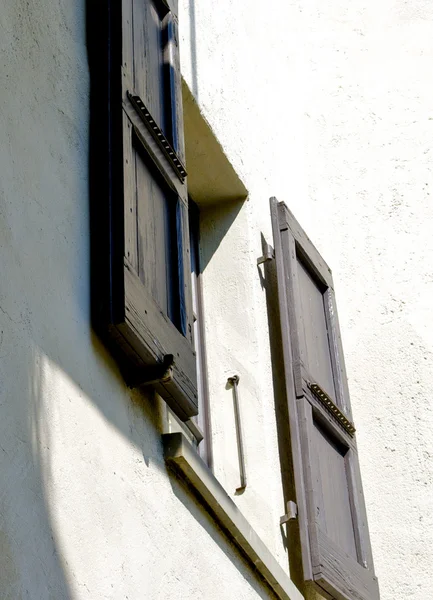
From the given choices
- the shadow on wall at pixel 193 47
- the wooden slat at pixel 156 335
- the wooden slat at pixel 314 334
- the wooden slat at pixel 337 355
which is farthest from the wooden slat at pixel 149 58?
the wooden slat at pixel 337 355

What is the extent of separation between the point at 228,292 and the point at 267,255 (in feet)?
0.97

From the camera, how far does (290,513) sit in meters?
4.61

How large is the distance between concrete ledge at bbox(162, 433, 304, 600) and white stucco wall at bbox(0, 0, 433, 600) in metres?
0.05

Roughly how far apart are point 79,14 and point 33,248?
3.89ft

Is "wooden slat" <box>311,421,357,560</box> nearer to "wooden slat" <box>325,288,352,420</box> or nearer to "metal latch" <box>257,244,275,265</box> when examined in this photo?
"wooden slat" <box>325,288,352,420</box>

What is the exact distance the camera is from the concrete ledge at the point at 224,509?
3615 millimetres

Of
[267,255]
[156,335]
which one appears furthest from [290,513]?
[156,335]

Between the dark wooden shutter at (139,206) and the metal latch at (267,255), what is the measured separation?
1.16m

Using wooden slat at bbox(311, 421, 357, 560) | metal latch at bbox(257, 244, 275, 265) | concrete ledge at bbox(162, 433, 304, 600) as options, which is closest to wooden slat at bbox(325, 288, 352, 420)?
wooden slat at bbox(311, 421, 357, 560)

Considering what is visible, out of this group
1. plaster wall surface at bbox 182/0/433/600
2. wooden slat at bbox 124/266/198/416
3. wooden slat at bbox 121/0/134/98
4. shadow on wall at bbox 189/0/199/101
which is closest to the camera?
wooden slat at bbox 124/266/198/416

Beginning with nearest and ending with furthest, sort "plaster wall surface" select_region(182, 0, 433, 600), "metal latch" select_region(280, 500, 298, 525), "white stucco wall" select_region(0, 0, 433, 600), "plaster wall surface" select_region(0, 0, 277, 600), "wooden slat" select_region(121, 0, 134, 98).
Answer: "plaster wall surface" select_region(0, 0, 277, 600), "white stucco wall" select_region(0, 0, 433, 600), "wooden slat" select_region(121, 0, 134, 98), "metal latch" select_region(280, 500, 298, 525), "plaster wall surface" select_region(182, 0, 433, 600)

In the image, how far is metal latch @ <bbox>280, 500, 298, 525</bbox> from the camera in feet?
15.1

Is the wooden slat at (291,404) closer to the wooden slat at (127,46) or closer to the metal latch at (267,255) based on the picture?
the metal latch at (267,255)

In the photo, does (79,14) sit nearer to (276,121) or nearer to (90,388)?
(90,388)
